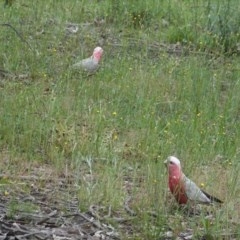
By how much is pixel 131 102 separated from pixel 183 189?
7.73ft

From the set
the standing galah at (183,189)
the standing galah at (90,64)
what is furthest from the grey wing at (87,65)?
the standing galah at (183,189)

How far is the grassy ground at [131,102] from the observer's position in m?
6.00

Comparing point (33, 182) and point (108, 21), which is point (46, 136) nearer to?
point (33, 182)

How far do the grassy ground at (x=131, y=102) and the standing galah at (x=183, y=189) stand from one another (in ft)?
0.31

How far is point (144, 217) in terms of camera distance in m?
5.44

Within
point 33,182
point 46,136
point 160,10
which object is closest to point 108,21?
point 160,10

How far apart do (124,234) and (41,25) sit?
5.57 m

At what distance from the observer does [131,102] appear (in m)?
8.01

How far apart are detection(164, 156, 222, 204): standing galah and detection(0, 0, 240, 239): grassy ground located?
10 cm

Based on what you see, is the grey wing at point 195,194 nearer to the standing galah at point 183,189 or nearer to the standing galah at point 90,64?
the standing galah at point 183,189

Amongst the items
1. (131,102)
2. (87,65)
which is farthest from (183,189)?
(87,65)

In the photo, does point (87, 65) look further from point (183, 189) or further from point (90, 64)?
point (183, 189)

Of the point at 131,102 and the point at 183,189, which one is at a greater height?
the point at 131,102

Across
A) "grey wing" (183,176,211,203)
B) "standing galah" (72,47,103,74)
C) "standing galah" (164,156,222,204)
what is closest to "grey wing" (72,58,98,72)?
"standing galah" (72,47,103,74)
